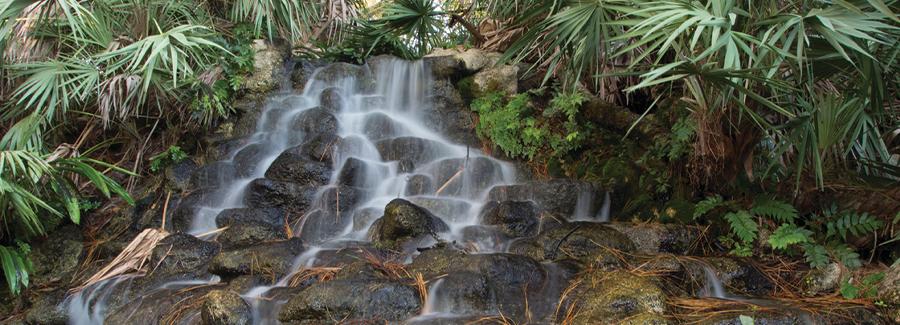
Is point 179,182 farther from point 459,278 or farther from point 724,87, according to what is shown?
point 724,87

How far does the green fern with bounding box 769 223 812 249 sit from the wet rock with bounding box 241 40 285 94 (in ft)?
19.6

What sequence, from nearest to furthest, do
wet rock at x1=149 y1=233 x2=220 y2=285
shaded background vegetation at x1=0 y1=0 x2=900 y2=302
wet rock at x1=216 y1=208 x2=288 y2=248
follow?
shaded background vegetation at x1=0 y1=0 x2=900 y2=302, wet rock at x1=149 y1=233 x2=220 y2=285, wet rock at x1=216 y1=208 x2=288 y2=248

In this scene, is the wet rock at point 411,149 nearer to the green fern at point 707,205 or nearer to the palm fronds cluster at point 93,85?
the palm fronds cluster at point 93,85

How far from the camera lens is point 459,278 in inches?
145

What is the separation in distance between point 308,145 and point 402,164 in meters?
1.01

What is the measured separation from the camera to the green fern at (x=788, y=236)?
4.05 m

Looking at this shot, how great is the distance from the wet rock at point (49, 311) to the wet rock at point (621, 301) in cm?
365

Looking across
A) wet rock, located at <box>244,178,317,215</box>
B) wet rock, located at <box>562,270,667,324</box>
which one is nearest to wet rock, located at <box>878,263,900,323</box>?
wet rock, located at <box>562,270,667,324</box>

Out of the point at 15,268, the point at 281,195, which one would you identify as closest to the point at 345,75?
the point at 281,195

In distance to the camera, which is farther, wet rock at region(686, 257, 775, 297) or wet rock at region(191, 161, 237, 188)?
wet rock at region(191, 161, 237, 188)

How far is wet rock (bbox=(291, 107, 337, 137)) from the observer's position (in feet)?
23.3

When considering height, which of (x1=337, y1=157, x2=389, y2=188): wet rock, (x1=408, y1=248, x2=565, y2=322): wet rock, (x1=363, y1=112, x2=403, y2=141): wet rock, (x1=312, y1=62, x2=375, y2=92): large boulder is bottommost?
(x1=408, y1=248, x2=565, y2=322): wet rock

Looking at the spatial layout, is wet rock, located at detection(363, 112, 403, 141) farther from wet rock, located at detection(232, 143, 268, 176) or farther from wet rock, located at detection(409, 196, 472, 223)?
wet rock, located at detection(409, 196, 472, 223)

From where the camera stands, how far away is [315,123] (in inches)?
282
